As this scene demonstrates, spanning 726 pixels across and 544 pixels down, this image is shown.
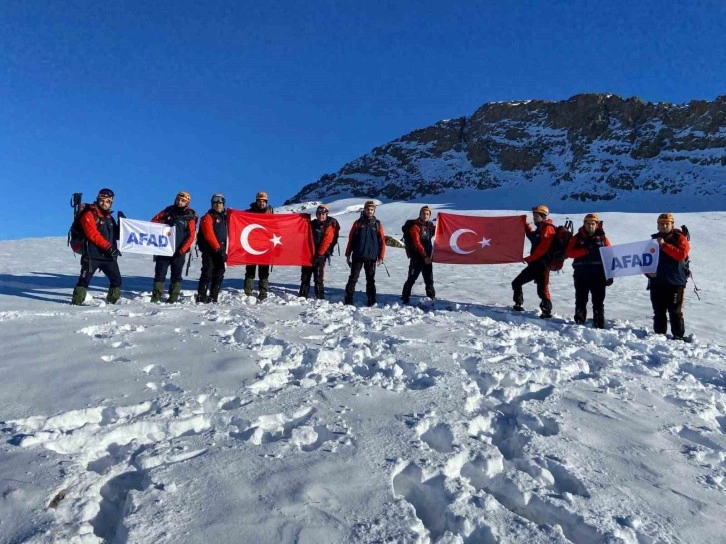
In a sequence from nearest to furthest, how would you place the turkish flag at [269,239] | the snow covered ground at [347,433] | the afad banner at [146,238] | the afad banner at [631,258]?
the snow covered ground at [347,433], the afad banner at [631,258], the afad banner at [146,238], the turkish flag at [269,239]

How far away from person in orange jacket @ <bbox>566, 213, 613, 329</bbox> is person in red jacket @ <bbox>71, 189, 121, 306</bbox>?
702 centimetres

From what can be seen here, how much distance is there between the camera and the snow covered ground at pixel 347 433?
2.41 m

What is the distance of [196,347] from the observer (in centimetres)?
504

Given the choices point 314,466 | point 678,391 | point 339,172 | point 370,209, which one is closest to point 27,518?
point 314,466

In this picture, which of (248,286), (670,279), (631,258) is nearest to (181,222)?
(248,286)

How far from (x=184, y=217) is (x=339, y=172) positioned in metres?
154

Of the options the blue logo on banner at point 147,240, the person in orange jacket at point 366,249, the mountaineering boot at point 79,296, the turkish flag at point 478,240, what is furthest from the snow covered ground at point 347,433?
the turkish flag at point 478,240

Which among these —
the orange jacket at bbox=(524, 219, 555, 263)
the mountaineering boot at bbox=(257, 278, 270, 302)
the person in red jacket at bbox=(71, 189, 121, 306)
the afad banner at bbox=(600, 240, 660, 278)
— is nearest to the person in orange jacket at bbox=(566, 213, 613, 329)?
the afad banner at bbox=(600, 240, 660, 278)

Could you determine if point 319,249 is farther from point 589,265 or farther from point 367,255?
point 589,265

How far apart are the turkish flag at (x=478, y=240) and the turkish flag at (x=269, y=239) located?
2518 millimetres

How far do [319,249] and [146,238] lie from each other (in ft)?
9.57

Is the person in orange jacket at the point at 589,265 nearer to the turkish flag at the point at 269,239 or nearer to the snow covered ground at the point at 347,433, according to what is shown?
the snow covered ground at the point at 347,433

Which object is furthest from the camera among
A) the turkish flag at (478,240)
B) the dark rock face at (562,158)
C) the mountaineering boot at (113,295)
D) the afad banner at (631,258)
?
the dark rock face at (562,158)

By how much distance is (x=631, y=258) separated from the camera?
7.61 metres
